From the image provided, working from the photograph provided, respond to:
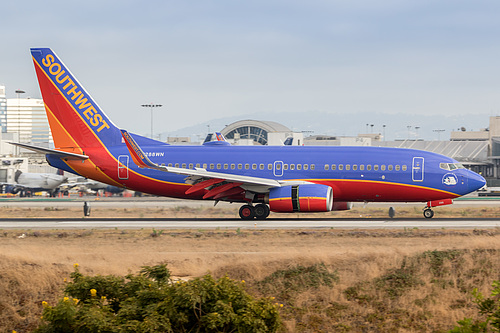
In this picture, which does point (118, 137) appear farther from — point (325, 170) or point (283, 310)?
point (283, 310)

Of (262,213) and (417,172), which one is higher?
(417,172)

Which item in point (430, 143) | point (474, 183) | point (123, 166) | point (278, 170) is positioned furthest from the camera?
point (430, 143)

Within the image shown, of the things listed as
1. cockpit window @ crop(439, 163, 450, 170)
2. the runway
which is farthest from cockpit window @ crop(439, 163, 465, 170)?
the runway

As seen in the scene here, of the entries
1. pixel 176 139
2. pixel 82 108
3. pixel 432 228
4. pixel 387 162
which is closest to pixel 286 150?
pixel 387 162

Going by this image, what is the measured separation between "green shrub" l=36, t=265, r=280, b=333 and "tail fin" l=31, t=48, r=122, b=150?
91.8ft

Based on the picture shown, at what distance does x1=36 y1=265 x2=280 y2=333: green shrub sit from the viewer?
41.4ft

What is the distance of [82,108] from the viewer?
40.8 m

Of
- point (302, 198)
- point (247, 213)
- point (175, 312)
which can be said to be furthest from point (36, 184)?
point (175, 312)

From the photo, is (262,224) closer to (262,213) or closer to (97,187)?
(262,213)

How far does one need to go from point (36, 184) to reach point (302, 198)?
7193cm

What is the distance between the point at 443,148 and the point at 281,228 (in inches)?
4095

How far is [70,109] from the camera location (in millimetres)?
40719

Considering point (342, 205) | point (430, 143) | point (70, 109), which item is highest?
point (430, 143)

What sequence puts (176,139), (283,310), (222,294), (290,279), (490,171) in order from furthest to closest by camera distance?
1. (176,139)
2. (490,171)
3. (290,279)
4. (283,310)
5. (222,294)
